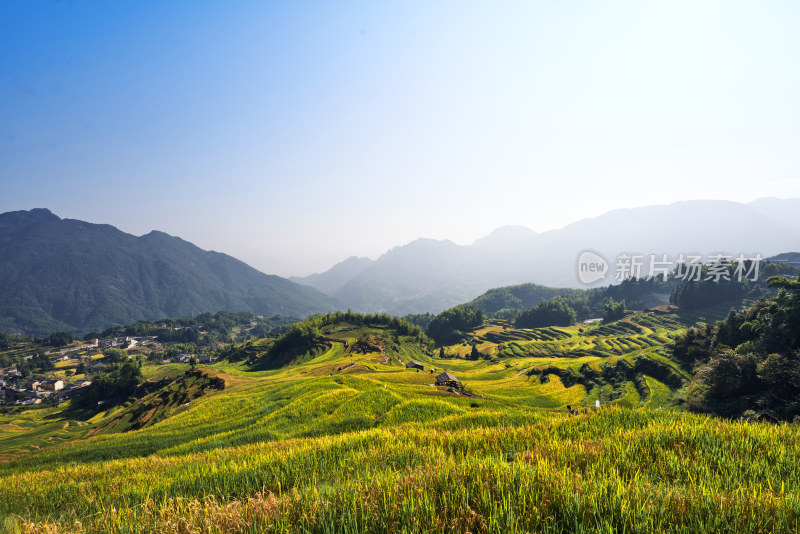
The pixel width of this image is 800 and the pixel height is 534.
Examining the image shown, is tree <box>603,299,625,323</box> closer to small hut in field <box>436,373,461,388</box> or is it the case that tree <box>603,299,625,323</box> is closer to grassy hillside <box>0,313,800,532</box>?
small hut in field <box>436,373,461,388</box>

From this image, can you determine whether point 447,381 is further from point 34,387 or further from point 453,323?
point 34,387

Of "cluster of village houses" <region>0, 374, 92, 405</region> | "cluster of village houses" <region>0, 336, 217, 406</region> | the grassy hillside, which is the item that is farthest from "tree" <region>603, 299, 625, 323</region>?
"cluster of village houses" <region>0, 374, 92, 405</region>

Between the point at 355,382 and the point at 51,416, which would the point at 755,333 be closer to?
the point at 355,382

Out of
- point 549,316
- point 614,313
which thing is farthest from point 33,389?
point 614,313

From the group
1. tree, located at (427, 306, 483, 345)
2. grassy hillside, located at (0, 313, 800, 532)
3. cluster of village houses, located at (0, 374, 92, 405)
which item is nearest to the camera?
A: grassy hillside, located at (0, 313, 800, 532)

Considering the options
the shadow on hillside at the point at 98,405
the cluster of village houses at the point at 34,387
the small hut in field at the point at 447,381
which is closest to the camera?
the small hut in field at the point at 447,381

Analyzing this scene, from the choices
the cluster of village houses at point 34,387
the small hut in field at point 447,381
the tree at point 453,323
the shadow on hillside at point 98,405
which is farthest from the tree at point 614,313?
the cluster of village houses at point 34,387

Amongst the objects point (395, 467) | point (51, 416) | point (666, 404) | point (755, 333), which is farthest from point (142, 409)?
point (755, 333)

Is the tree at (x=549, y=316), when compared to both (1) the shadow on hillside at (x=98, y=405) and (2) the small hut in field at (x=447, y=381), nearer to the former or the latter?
(2) the small hut in field at (x=447, y=381)

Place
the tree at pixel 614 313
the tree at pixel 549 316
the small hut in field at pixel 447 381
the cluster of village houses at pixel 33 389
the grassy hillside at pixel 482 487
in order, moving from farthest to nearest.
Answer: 1. the tree at pixel 549 316
2. the tree at pixel 614 313
3. the cluster of village houses at pixel 33 389
4. the small hut in field at pixel 447 381
5. the grassy hillside at pixel 482 487

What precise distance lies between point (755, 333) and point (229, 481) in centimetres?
7529

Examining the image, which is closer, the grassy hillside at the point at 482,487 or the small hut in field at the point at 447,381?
the grassy hillside at the point at 482,487

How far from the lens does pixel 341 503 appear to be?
3143 mm

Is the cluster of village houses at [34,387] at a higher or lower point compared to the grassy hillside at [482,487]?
lower
